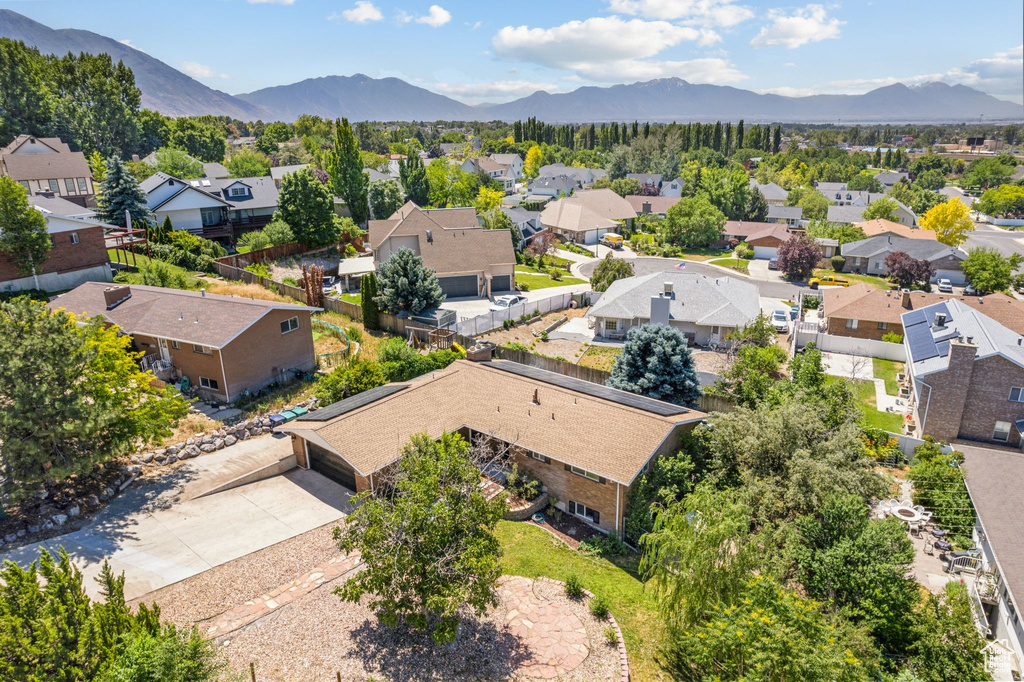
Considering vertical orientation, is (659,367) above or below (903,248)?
below

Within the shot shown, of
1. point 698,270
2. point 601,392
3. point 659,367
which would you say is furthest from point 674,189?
point 601,392

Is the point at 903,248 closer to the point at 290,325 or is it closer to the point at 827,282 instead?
the point at 827,282

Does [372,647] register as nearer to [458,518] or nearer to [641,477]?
[458,518]

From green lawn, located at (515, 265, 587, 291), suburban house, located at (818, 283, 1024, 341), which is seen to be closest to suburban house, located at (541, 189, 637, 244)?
green lawn, located at (515, 265, 587, 291)

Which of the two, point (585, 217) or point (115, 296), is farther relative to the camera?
point (585, 217)

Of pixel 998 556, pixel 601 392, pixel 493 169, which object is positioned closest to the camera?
pixel 998 556

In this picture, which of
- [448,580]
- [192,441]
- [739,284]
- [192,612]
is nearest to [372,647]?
[448,580]
